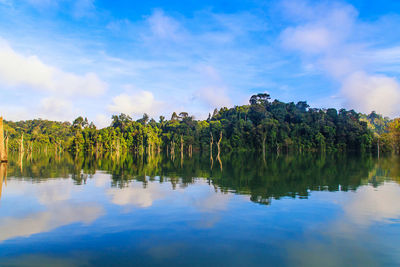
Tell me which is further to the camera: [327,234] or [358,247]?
[327,234]

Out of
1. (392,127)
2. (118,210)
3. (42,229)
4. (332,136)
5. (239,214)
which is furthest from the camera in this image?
(332,136)

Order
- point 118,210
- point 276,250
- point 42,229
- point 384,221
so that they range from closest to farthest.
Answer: point 276,250, point 42,229, point 384,221, point 118,210

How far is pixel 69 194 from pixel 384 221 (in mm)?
13002

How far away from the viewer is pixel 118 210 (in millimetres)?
10211

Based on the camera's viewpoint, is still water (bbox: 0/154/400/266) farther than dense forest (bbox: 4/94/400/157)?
No

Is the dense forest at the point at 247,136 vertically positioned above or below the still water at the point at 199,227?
above

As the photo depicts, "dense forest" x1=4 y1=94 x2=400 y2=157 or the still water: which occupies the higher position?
"dense forest" x1=4 y1=94 x2=400 y2=157

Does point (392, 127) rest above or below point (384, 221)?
above

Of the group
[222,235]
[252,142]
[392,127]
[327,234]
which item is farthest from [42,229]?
[252,142]

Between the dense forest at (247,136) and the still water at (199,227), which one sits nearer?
the still water at (199,227)

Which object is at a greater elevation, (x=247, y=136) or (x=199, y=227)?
(x=247, y=136)

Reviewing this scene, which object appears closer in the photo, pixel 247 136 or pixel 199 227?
pixel 199 227

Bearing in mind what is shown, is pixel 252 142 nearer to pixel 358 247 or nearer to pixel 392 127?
pixel 392 127

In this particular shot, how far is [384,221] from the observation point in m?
8.98
